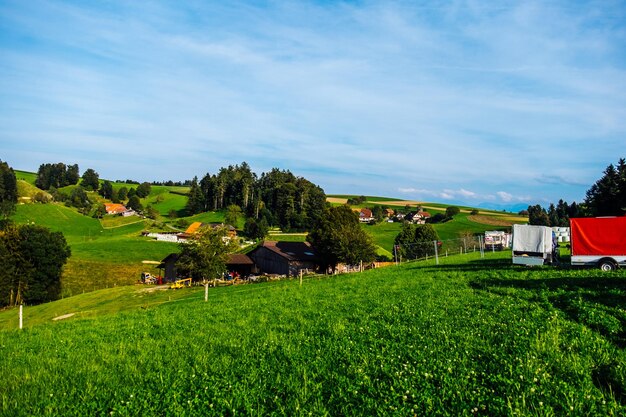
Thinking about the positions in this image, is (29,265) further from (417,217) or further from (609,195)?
(417,217)

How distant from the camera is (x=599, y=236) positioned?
2881 centimetres

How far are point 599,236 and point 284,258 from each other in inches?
2419

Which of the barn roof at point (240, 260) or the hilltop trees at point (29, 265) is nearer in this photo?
the hilltop trees at point (29, 265)

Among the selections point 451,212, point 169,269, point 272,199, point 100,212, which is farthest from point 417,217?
point 100,212

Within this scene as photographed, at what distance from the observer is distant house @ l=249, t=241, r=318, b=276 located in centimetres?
8256

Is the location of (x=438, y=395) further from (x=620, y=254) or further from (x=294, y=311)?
(x=620, y=254)

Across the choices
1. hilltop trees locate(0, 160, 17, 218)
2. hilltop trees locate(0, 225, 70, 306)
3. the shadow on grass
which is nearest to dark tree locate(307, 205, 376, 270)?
the shadow on grass

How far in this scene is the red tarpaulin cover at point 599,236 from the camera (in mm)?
28328

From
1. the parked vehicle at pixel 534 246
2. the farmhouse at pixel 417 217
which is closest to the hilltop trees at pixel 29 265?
the parked vehicle at pixel 534 246

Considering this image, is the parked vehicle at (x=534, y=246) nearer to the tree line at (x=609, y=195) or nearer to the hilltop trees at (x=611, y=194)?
the tree line at (x=609, y=195)

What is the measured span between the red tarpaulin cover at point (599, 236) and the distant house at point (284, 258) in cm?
5686

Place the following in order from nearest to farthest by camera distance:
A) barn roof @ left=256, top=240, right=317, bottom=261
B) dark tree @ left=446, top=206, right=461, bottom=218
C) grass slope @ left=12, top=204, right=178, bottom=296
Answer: barn roof @ left=256, top=240, right=317, bottom=261
grass slope @ left=12, top=204, right=178, bottom=296
dark tree @ left=446, top=206, right=461, bottom=218

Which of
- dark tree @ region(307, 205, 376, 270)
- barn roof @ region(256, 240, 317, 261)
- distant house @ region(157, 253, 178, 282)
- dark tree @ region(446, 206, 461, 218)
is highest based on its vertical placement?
dark tree @ region(446, 206, 461, 218)

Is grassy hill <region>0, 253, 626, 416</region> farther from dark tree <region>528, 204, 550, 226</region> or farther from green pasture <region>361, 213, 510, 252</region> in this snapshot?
dark tree <region>528, 204, 550, 226</region>
